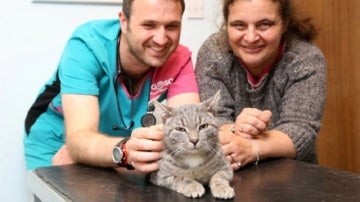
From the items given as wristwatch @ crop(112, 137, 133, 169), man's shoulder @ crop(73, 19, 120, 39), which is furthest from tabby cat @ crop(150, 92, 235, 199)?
man's shoulder @ crop(73, 19, 120, 39)

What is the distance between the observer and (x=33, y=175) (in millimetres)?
1095

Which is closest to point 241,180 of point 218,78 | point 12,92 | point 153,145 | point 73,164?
point 153,145

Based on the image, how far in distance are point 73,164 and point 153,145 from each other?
1.05 ft

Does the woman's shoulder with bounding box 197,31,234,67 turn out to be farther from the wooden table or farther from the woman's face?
the wooden table

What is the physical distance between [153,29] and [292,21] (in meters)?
0.54

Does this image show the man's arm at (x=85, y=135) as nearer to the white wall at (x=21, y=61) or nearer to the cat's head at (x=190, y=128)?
the cat's head at (x=190, y=128)

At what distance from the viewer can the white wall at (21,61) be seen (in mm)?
1801

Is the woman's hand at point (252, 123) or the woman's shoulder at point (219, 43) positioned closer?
the woman's hand at point (252, 123)

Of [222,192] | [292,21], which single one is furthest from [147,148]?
[292,21]

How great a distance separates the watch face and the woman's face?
2.00ft

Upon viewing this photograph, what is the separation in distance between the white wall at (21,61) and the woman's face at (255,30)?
33cm

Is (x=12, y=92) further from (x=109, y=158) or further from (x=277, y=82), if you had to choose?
(x=277, y=82)

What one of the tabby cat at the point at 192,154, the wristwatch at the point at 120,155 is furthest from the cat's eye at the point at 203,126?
the wristwatch at the point at 120,155

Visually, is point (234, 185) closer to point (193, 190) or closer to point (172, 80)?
point (193, 190)
